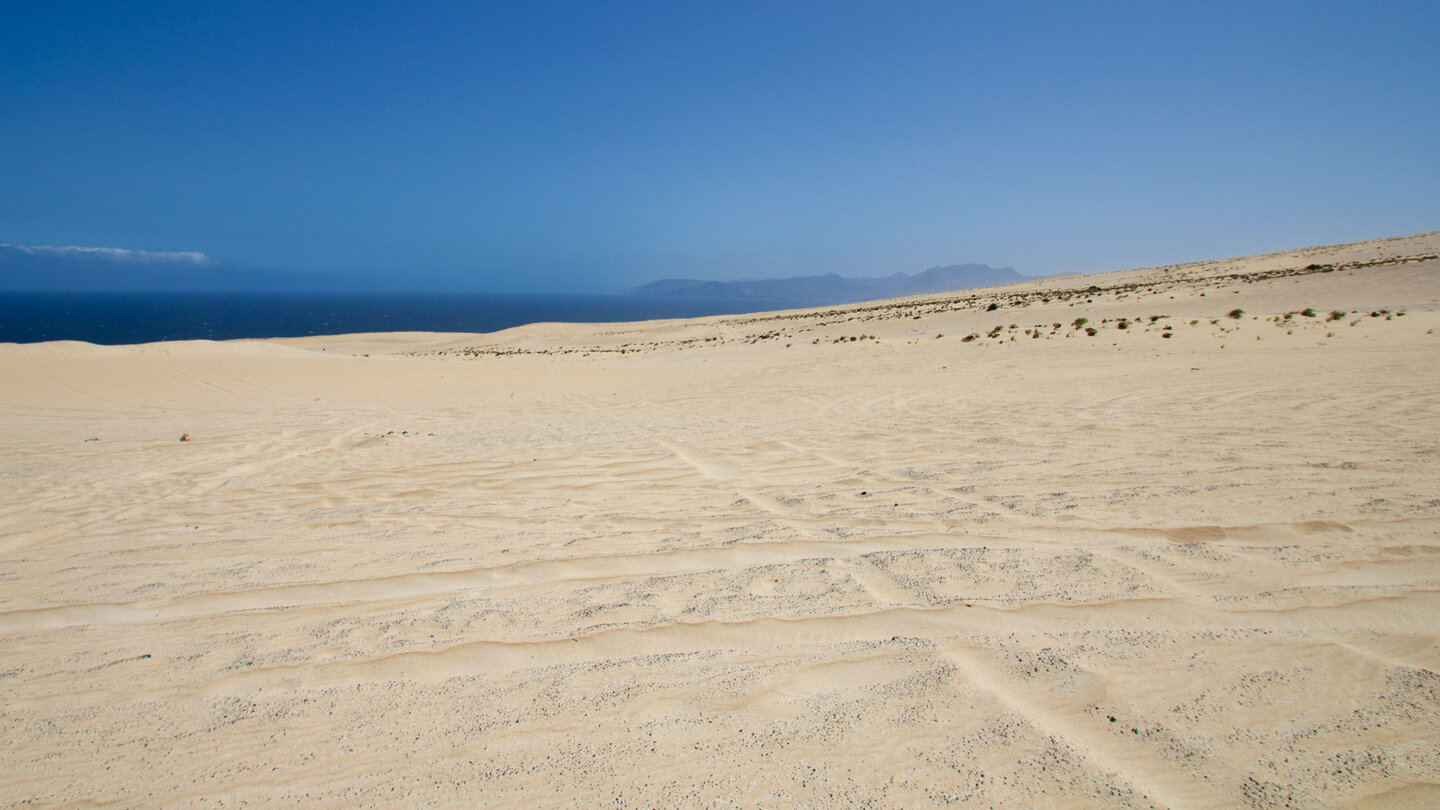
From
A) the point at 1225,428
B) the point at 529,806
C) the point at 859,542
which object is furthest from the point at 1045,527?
the point at 1225,428

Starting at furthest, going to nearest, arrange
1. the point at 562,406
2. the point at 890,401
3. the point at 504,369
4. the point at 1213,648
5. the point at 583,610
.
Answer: the point at 504,369 < the point at 562,406 < the point at 890,401 < the point at 583,610 < the point at 1213,648

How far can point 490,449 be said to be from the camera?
6867 mm

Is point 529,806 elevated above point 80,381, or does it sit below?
below

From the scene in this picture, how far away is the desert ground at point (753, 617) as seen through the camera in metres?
1.89

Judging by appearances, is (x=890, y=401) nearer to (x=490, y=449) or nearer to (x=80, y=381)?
(x=490, y=449)

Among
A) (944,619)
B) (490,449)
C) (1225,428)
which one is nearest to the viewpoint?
(944,619)

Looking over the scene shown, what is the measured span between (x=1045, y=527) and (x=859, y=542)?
110 centimetres

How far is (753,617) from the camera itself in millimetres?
2770

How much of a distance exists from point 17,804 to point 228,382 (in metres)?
14.8

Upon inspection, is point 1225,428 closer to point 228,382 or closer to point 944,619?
point 944,619

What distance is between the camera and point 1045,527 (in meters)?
3.66

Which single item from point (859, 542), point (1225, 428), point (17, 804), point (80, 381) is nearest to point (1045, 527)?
point (859, 542)

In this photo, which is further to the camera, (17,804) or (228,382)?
(228,382)

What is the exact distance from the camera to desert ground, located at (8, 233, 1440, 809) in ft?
6.20
